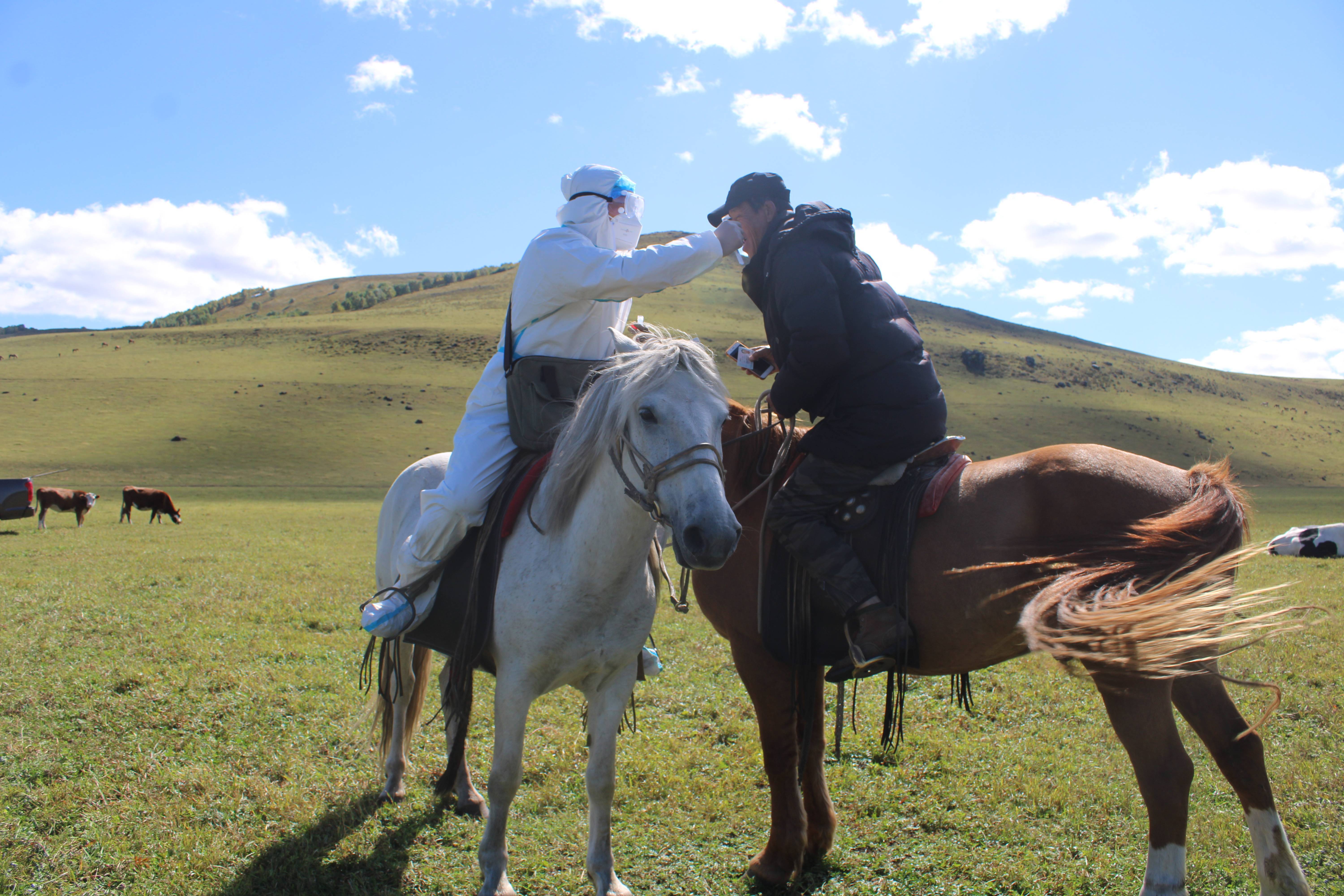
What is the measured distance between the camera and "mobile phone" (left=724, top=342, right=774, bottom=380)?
397 centimetres

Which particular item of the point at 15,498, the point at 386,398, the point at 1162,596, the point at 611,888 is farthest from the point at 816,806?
the point at 386,398

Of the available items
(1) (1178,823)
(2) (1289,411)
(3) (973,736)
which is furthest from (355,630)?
(2) (1289,411)

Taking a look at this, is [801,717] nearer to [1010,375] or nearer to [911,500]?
[911,500]

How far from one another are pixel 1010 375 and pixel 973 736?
230 feet

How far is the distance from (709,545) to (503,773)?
1667 millimetres

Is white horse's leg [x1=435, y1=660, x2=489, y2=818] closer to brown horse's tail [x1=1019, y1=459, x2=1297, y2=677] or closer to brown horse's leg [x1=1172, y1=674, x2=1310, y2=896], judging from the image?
brown horse's tail [x1=1019, y1=459, x2=1297, y2=677]

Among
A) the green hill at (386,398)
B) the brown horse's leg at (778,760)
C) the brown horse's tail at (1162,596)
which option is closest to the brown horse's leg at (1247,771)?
the brown horse's tail at (1162,596)

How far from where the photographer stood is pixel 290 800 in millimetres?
4383

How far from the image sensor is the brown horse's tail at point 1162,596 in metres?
2.50

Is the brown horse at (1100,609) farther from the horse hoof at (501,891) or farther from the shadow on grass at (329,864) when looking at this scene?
the shadow on grass at (329,864)

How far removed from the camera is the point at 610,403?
9.79 feet

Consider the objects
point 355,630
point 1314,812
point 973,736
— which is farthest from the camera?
point 355,630

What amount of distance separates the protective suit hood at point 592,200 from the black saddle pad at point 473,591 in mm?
1149

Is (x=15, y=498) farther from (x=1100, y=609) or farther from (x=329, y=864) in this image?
(x=1100, y=609)
